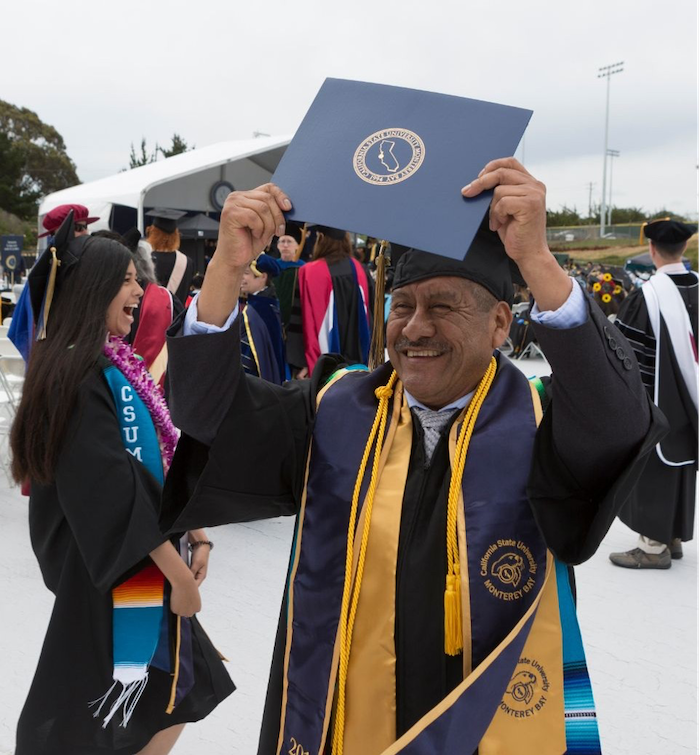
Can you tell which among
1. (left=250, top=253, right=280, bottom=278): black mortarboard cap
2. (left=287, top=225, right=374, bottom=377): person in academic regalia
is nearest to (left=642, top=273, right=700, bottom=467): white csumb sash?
(left=287, top=225, right=374, bottom=377): person in academic regalia

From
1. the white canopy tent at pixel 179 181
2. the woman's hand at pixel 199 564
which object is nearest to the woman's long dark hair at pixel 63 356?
the woman's hand at pixel 199 564

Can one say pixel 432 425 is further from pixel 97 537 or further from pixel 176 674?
pixel 176 674

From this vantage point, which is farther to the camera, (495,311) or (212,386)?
(495,311)

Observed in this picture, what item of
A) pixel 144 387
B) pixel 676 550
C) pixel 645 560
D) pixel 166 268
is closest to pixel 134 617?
pixel 144 387

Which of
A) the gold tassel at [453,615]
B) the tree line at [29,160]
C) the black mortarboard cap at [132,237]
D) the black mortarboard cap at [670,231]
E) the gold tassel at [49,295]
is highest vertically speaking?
the tree line at [29,160]

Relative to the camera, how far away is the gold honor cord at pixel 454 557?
1.33m

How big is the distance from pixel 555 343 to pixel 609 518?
32cm

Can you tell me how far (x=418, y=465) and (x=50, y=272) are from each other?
1.24m

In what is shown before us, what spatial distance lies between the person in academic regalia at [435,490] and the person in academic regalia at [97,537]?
48 centimetres

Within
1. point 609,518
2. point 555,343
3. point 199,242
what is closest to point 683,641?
point 609,518

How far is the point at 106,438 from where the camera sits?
76.5 inches

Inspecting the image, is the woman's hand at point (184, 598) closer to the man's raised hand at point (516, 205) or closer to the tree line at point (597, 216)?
the man's raised hand at point (516, 205)

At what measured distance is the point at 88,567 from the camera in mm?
1880

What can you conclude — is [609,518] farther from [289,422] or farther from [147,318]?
[147,318]
